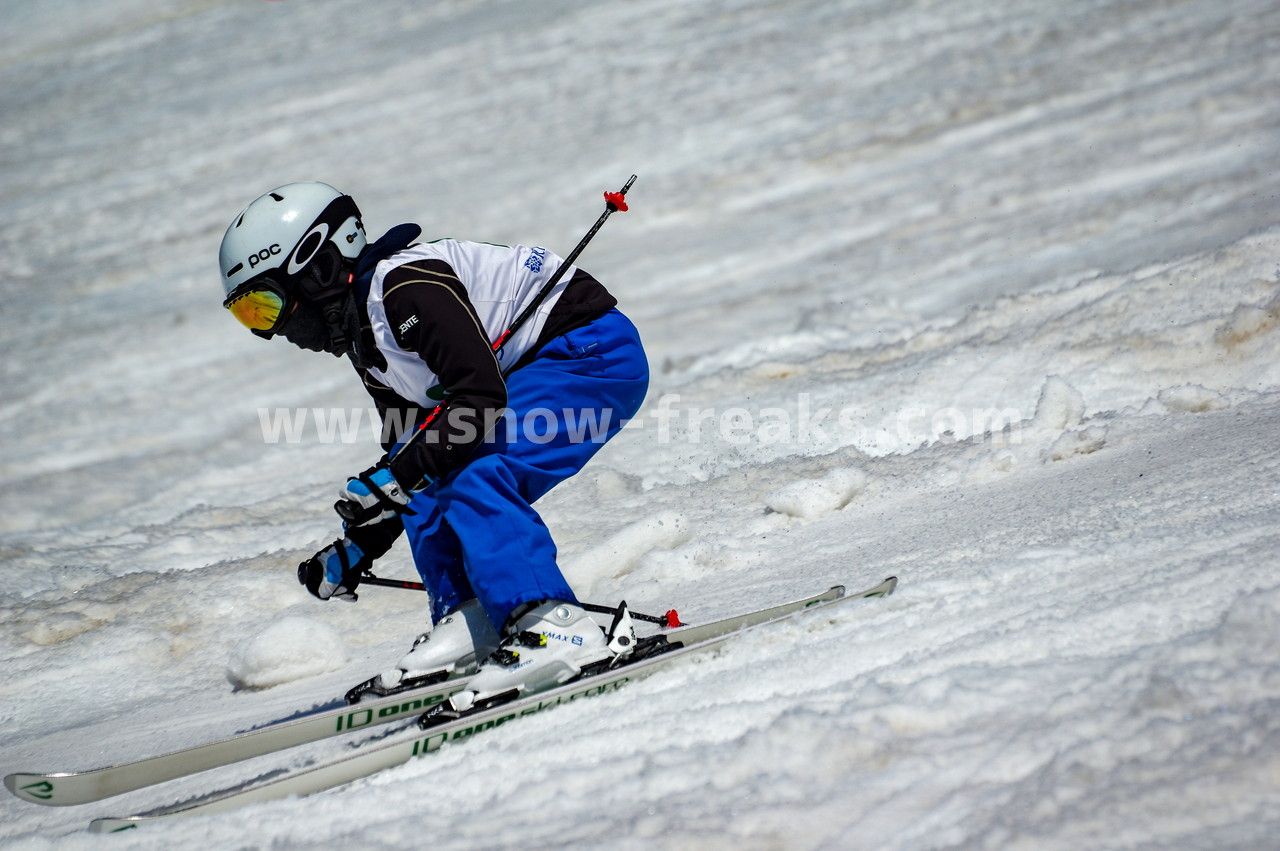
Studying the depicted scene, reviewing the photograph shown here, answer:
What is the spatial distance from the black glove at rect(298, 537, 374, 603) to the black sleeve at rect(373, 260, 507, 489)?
542 mm

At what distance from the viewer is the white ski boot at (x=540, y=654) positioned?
9.03 feet

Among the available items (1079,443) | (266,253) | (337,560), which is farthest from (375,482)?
(1079,443)

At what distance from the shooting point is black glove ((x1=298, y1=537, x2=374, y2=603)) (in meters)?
3.29

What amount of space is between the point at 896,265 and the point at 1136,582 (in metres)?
5.55

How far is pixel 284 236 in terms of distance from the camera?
10.1ft

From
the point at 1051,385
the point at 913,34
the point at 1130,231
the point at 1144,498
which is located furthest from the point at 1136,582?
the point at 913,34

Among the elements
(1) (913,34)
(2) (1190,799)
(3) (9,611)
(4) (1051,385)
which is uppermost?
(1) (913,34)

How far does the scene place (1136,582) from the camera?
2.48m

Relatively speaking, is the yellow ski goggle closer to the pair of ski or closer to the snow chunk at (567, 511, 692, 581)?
the pair of ski

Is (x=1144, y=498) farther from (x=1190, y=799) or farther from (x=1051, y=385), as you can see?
(x=1190, y=799)

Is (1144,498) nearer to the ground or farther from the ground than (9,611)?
nearer to the ground

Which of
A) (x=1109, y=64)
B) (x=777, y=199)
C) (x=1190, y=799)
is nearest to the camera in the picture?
(x=1190, y=799)

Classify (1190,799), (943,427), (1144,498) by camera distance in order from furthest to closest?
(943,427) → (1144,498) → (1190,799)

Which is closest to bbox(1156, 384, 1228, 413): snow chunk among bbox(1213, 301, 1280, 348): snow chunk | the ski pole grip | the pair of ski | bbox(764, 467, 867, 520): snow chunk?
bbox(1213, 301, 1280, 348): snow chunk
